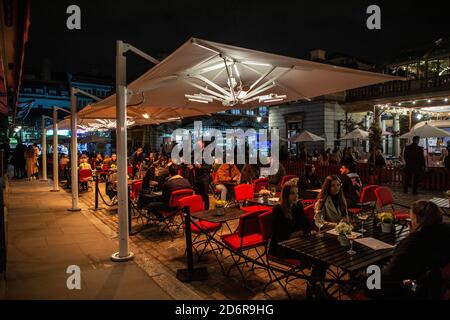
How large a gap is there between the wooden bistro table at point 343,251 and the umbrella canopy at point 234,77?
2.39m

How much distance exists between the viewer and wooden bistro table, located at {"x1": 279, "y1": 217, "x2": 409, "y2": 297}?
3.23m

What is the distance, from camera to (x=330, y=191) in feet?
17.0

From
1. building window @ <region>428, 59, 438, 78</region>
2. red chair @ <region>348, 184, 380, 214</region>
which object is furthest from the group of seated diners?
building window @ <region>428, 59, 438, 78</region>

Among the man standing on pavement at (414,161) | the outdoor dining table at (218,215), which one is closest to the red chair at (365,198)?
the outdoor dining table at (218,215)

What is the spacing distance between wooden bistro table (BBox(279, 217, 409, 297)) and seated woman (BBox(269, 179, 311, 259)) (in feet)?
1.23

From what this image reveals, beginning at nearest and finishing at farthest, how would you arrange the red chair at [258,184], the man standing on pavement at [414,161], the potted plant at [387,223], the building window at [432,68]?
the potted plant at [387,223]
the red chair at [258,184]
the man standing on pavement at [414,161]
the building window at [432,68]

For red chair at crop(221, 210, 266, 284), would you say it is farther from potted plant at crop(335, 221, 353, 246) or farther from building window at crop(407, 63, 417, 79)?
building window at crop(407, 63, 417, 79)

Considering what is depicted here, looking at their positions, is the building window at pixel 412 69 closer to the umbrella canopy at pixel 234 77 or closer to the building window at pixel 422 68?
the building window at pixel 422 68

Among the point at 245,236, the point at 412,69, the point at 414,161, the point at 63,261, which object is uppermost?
the point at 412,69

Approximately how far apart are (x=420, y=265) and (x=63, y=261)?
5.01 metres

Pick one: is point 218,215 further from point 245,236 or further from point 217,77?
point 217,77

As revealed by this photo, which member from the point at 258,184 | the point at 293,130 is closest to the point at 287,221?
the point at 258,184

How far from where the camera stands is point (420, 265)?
2.92 meters

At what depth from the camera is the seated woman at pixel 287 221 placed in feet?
14.4
